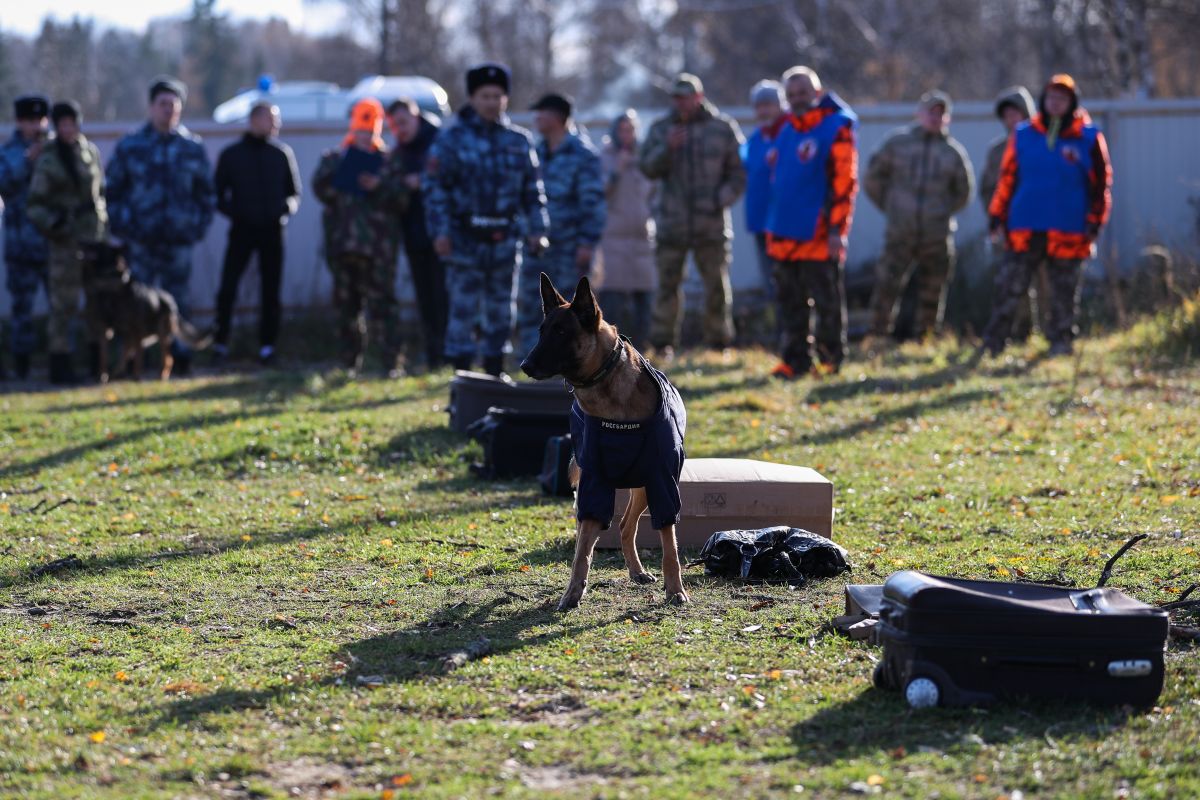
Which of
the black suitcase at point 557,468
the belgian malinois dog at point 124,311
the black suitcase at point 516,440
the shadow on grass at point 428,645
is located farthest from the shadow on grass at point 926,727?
the belgian malinois dog at point 124,311

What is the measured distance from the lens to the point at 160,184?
44.5ft

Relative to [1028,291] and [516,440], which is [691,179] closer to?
[1028,291]

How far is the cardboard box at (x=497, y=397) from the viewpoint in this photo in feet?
30.2

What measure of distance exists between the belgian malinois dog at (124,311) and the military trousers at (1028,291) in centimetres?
732

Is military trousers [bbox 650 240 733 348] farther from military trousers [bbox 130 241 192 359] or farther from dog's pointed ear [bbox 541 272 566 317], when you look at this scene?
dog's pointed ear [bbox 541 272 566 317]

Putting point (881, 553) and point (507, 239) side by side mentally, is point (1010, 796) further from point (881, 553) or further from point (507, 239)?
point (507, 239)

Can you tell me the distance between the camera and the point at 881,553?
679 centimetres

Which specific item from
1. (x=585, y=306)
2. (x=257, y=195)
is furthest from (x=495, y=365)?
(x=585, y=306)

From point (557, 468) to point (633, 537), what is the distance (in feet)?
5.86

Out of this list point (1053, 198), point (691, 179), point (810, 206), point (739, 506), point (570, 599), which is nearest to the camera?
point (570, 599)

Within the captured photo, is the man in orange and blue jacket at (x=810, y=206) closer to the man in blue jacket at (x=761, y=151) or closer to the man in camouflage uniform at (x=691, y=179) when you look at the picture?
the man in blue jacket at (x=761, y=151)

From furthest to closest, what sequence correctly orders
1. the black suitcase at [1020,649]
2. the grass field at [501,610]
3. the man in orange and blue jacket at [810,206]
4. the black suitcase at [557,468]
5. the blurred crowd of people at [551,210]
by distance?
the man in orange and blue jacket at [810,206] → the blurred crowd of people at [551,210] → the black suitcase at [557,468] → the black suitcase at [1020,649] → the grass field at [501,610]

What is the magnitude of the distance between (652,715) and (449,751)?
657 millimetres

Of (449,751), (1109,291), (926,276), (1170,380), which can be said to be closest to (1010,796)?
(449,751)
